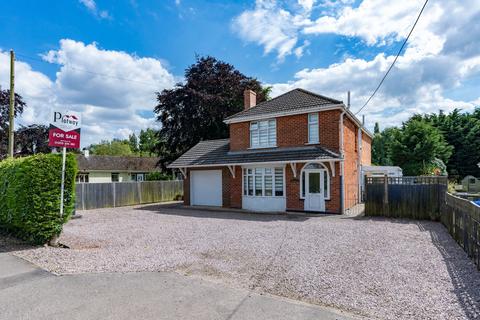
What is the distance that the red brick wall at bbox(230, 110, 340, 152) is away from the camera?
15055 mm

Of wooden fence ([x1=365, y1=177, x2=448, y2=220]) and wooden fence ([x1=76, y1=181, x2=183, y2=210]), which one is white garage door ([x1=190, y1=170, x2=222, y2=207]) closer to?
wooden fence ([x1=76, y1=181, x2=183, y2=210])

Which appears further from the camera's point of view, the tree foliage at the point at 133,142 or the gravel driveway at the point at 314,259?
the tree foliage at the point at 133,142

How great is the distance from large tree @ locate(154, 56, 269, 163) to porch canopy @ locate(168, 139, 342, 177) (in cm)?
640

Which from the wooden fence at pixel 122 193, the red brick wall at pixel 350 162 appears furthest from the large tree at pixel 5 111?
the red brick wall at pixel 350 162

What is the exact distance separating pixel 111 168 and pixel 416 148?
117 ft

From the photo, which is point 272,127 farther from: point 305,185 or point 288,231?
point 288,231

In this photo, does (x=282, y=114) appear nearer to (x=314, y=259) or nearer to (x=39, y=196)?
(x=314, y=259)

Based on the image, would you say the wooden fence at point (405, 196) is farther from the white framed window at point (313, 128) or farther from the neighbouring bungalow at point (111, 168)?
the neighbouring bungalow at point (111, 168)

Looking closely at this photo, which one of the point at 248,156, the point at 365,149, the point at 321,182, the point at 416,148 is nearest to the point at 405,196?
the point at 321,182

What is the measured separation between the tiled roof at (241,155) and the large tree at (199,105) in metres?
6.40

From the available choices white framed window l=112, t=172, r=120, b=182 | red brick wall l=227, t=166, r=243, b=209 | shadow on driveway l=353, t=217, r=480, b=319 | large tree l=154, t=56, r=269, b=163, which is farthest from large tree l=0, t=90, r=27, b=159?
shadow on driveway l=353, t=217, r=480, b=319

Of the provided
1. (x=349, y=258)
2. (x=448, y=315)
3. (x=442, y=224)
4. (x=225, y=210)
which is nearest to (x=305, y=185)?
(x=225, y=210)

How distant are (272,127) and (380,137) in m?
42.4

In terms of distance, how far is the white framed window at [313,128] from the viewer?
15625 mm
